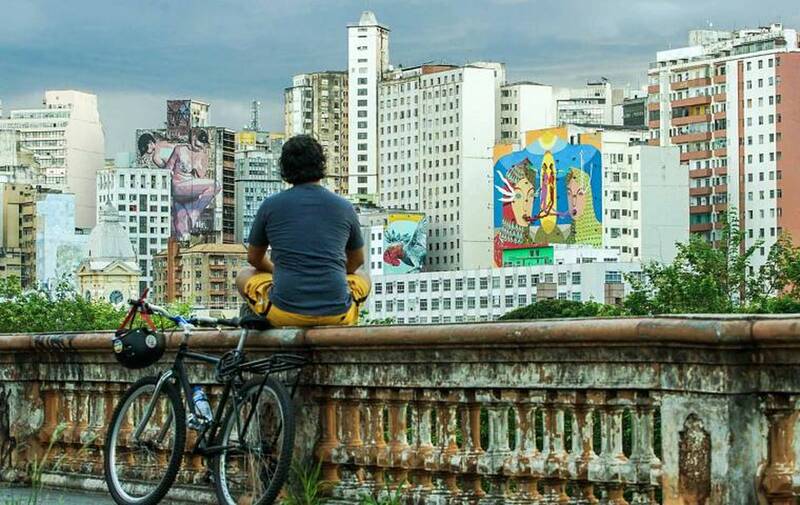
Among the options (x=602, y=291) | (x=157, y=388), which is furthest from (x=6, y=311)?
(x=157, y=388)

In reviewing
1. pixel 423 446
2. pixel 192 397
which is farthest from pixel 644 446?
pixel 192 397

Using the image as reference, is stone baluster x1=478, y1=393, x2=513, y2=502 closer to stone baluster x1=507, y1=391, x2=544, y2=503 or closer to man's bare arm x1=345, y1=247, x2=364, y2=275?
stone baluster x1=507, y1=391, x2=544, y2=503

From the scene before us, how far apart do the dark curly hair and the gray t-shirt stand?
73 millimetres

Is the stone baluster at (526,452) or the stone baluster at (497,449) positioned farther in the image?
the stone baluster at (497,449)

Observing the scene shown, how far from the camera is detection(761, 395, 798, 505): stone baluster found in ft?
29.8

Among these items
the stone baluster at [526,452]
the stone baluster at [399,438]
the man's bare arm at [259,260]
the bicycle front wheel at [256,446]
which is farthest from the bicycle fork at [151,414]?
the stone baluster at [526,452]

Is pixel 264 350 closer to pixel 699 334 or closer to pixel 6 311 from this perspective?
pixel 699 334

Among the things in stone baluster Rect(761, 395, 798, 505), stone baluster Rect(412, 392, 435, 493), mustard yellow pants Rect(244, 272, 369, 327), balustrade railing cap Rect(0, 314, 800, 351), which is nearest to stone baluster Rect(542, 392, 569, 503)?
balustrade railing cap Rect(0, 314, 800, 351)

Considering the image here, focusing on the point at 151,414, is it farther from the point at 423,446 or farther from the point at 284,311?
the point at 423,446

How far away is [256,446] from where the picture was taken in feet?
37.5

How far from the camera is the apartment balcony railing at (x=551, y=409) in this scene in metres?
9.12

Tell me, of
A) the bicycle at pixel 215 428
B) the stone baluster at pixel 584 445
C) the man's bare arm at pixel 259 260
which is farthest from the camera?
the man's bare arm at pixel 259 260

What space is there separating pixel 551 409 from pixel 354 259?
9.14 feet

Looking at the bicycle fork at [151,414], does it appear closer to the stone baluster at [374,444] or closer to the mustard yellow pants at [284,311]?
the mustard yellow pants at [284,311]
